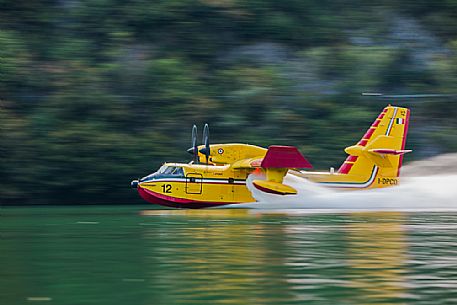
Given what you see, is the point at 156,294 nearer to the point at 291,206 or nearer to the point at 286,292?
the point at 286,292

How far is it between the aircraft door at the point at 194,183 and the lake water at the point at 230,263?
12.5 m

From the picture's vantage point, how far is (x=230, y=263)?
17.3 meters

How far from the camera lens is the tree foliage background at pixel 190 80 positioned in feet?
174

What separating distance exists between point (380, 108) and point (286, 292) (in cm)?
4676

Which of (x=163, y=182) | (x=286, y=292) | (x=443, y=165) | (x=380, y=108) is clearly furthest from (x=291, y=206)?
(x=286, y=292)

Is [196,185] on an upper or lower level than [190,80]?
lower

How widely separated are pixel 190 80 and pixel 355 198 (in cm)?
1866

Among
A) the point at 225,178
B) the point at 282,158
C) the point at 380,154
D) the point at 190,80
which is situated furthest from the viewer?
the point at 190,80

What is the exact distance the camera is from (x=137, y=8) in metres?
62.2

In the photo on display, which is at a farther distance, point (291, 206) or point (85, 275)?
point (291, 206)

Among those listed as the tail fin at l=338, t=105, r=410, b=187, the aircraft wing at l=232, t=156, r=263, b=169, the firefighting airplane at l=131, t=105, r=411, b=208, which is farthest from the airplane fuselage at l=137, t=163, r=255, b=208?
the tail fin at l=338, t=105, r=410, b=187

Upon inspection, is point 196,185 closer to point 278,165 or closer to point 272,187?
point 272,187

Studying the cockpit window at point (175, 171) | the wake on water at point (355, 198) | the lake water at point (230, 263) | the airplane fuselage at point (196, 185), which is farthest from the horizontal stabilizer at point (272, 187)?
the lake water at point (230, 263)

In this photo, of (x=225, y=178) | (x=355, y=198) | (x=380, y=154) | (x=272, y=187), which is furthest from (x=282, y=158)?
(x=380, y=154)
